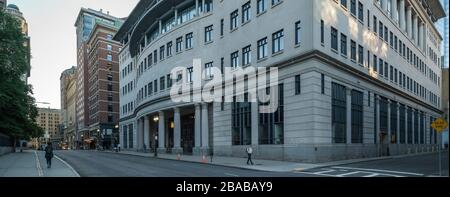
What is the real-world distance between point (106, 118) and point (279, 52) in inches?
2917

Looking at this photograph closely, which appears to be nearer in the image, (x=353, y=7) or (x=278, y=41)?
(x=278, y=41)

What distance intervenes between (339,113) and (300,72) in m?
5.89

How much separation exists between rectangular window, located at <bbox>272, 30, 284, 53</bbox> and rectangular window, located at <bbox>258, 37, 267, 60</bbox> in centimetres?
122

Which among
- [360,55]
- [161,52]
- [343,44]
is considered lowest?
[360,55]

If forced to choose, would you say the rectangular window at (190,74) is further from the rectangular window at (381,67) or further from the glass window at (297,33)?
the rectangular window at (381,67)

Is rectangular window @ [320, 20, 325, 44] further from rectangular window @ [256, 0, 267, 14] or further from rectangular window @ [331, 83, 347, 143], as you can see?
rectangular window @ [256, 0, 267, 14]

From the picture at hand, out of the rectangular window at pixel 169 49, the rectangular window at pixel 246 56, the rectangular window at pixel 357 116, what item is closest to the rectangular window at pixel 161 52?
the rectangular window at pixel 169 49

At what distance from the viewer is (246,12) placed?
40188 millimetres

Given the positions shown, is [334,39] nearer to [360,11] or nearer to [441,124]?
[360,11]

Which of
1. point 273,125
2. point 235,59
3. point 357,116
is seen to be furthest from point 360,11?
point 273,125

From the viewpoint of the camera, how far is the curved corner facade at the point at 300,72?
3284cm

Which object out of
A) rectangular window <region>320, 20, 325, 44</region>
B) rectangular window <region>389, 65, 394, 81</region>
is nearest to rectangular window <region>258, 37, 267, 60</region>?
rectangular window <region>320, 20, 325, 44</region>

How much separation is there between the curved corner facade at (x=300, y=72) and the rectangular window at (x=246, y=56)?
0.32 feet
